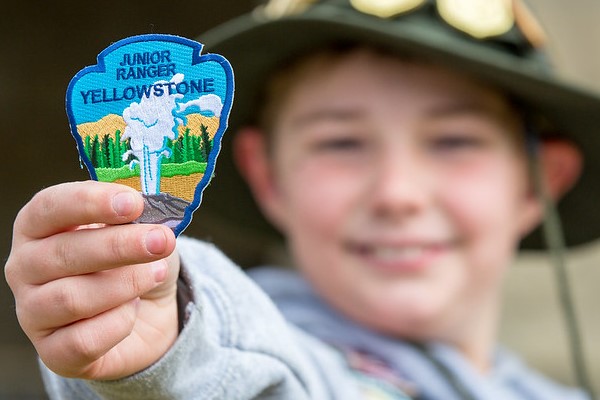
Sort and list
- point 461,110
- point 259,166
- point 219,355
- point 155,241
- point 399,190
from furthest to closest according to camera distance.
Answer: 1. point 259,166
2. point 461,110
3. point 399,190
4. point 219,355
5. point 155,241

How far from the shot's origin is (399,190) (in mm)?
1169

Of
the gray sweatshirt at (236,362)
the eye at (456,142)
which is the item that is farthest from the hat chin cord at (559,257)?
the gray sweatshirt at (236,362)

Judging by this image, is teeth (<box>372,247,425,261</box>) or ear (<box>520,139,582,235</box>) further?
ear (<box>520,139,582,235</box>)

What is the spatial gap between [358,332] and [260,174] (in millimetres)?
313

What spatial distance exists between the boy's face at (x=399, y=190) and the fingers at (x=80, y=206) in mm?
621

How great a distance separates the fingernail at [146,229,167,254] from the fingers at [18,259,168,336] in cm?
4

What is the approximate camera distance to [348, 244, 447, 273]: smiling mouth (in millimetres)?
1221

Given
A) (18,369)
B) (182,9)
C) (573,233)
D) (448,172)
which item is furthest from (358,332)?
(18,369)

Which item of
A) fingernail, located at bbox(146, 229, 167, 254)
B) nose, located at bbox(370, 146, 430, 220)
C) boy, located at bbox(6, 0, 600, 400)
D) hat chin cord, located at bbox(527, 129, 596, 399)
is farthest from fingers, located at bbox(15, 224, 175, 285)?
hat chin cord, located at bbox(527, 129, 596, 399)

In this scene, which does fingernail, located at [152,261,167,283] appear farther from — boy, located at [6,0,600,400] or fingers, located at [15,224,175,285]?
boy, located at [6,0,600,400]

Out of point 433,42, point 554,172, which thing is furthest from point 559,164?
point 433,42

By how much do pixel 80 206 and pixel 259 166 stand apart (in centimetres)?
88

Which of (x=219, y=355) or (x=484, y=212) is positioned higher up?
(x=219, y=355)

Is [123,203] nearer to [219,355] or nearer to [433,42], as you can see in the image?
[219,355]
